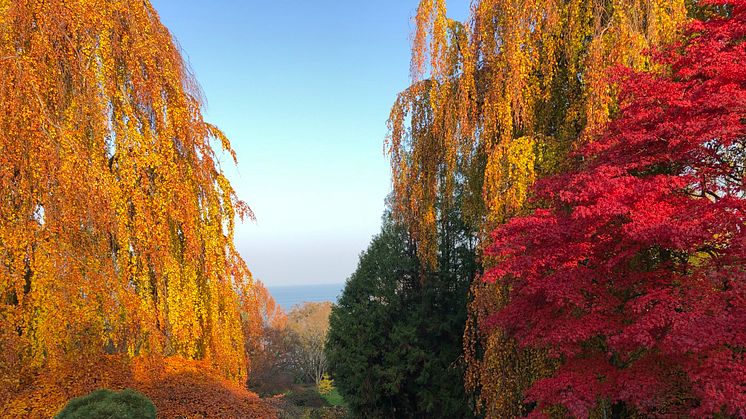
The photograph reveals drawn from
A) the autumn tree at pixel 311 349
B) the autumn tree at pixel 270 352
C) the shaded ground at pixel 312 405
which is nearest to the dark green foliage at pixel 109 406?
the shaded ground at pixel 312 405

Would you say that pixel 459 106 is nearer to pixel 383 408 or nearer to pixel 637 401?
pixel 637 401

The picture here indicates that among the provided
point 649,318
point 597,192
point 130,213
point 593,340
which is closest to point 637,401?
point 649,318

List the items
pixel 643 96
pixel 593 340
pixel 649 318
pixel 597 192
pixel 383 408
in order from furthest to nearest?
pixel 383 408 → pixel 593 340 → pixel 643 96 → pixel 597 192 → pixel 649 318

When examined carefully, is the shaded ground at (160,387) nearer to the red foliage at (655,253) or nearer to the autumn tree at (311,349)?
the red foliage at (655,253)

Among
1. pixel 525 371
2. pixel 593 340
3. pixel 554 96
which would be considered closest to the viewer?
pixel 593 340

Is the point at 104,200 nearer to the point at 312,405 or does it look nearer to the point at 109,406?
the point at 109,406

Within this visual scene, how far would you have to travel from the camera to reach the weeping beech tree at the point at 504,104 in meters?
5.59

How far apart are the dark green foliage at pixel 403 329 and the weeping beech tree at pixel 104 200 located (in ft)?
21.1

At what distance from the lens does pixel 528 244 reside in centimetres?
454

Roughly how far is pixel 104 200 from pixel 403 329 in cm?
865

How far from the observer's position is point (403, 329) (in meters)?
11.4

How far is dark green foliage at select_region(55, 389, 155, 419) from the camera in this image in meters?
4.11

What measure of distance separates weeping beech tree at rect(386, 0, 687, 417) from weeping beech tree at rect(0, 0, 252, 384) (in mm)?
3093

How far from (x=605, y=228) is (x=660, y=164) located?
1.11 meters
